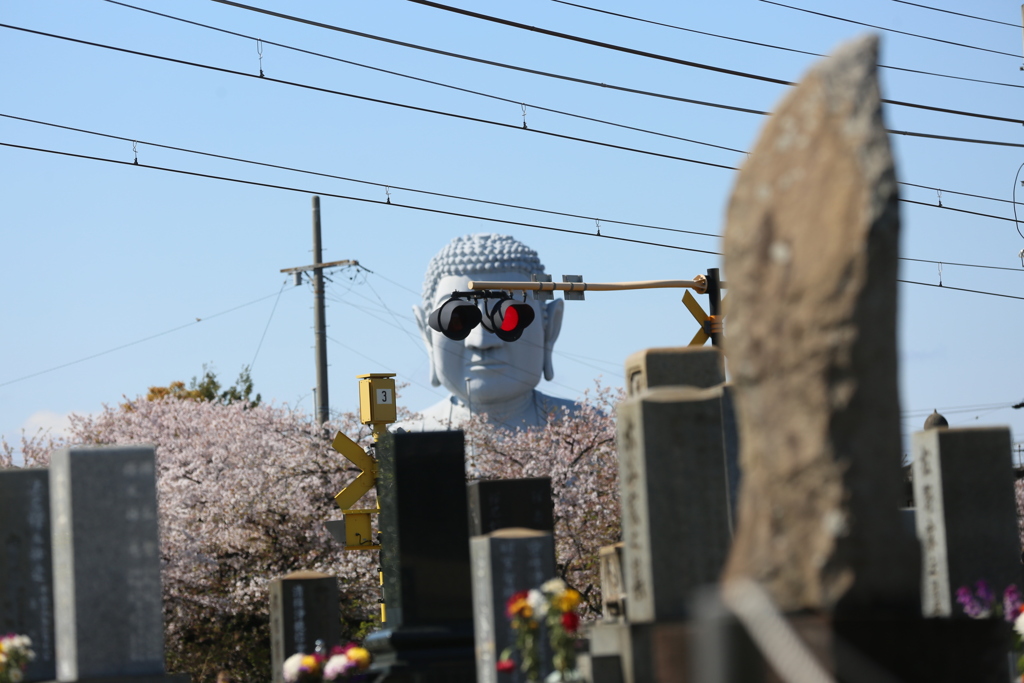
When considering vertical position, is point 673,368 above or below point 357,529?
above

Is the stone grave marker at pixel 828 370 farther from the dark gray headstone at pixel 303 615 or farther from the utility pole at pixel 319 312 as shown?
the utility pole at pixel 319 312

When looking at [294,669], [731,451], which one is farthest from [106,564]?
[731,451]

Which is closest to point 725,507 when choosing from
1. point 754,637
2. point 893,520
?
point 893,520

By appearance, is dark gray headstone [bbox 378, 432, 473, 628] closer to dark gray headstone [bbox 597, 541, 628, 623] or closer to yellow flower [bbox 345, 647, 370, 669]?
dark gray headstone [bbox 597, 541, 628, 623]

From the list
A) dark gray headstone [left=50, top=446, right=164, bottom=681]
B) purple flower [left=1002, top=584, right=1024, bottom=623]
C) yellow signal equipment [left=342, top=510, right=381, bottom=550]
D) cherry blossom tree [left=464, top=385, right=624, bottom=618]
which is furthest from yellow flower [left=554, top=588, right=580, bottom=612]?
cherry blossom tree [left=464, top=385, right=624, bottom=618]

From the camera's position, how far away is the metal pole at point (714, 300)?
1417cm

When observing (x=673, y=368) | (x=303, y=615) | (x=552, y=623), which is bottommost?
(x=303, y=615)

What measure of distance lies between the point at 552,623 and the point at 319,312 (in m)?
22.2

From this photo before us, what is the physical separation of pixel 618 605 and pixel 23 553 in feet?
17.3

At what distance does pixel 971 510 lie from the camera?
9469mm

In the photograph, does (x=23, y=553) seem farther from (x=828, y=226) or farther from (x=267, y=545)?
(x=267, y=545)

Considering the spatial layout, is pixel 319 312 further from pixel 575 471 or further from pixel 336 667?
pixel 336 667

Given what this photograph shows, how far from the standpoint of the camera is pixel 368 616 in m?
21.1

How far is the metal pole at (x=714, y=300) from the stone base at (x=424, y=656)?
4774 millimetres
